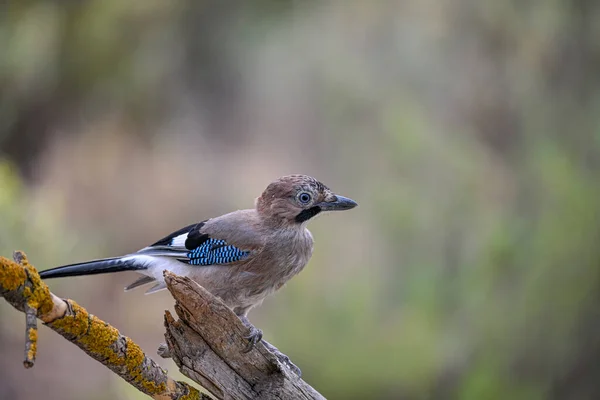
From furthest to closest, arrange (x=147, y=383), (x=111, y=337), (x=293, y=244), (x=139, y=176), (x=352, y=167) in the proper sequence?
(x=139, y=176) → (x=352, y=167) → (x=293, y=244) → (x=147, y=383) → (x=111, y=337)

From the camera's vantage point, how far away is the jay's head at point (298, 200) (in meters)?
3.60

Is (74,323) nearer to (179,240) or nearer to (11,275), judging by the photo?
(11,275)

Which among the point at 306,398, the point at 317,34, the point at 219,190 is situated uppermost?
the point at 317,34

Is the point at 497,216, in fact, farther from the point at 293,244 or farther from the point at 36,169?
the point at 36,169

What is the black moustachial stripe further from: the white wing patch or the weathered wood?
the weathered wood

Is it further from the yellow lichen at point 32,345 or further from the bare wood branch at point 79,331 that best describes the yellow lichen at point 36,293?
the yellow lichen at point 32,345

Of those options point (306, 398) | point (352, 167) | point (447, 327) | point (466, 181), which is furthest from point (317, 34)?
point (306, 398)

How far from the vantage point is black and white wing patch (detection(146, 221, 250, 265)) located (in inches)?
138

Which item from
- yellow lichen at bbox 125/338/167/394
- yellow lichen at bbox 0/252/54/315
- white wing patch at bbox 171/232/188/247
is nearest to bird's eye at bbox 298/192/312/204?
white wing patch at bbox 171/232/188/247

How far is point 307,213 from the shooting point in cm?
365

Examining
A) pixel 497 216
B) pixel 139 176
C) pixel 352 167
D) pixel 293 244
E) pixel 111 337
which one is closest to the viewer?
pixel 111 337

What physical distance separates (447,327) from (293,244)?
3054mm

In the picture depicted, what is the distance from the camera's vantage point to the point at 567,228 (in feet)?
18.9

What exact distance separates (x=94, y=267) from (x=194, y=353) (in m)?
0.68
